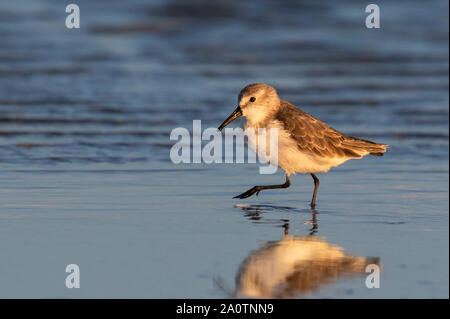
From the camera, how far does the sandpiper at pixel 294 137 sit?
6242 millimetres

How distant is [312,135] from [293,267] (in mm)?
1889

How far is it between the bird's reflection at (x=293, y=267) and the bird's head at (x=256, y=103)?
4.14 ft

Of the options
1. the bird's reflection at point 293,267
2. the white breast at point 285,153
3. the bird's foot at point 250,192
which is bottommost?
the bird's reflection at point 293,267

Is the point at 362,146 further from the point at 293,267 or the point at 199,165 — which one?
the point at 293,267

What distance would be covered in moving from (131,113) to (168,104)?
644 mm

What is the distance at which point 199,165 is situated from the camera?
7660mm

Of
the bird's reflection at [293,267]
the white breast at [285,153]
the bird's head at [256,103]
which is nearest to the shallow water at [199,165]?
the bird's reflection at [293,267]

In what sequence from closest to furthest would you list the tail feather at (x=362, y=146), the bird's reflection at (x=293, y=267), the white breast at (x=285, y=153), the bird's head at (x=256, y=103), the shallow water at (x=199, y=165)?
the bird's reflection at (x=293, y=267), the shallow water at (x=199, y=165), the white breast at (x=285, y=153), the bird's head at (x=256, y=103), the tail feather at (x=362, y=146)

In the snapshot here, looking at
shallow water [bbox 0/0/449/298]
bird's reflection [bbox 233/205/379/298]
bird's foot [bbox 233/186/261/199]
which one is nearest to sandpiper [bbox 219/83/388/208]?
bird's foot [bbox 233/186/261/199]

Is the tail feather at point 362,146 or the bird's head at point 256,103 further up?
the bird's head at point 256,103

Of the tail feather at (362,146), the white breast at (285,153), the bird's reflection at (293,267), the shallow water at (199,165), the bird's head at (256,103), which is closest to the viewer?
the bird's reflection at (293,267)

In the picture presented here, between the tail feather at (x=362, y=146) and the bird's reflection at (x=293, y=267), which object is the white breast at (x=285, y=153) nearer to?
the tail feather at (x=362, y=146)

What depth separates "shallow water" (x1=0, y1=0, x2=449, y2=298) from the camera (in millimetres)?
4750

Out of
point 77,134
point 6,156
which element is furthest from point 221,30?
point 6,156
